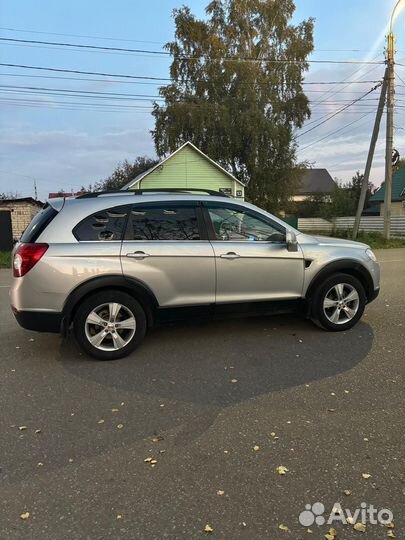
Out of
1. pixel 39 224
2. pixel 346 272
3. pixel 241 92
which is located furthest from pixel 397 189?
pixel 39 224

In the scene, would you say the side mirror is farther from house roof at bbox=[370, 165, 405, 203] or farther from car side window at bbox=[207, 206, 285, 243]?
house roof at bbox=[370, 165, 405, 203]

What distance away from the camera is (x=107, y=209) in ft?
15.7

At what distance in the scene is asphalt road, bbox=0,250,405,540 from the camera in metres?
2.41

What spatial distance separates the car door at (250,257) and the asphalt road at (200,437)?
625 mm

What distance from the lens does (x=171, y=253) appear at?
4797mm

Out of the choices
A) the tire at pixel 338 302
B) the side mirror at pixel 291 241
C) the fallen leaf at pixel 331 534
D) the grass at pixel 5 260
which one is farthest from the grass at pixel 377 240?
the fallen leaf at pixel 331 534

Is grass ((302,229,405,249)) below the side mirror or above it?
below

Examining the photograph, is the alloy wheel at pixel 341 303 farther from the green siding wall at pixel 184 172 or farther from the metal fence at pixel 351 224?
the metal fence at pixel 351 224

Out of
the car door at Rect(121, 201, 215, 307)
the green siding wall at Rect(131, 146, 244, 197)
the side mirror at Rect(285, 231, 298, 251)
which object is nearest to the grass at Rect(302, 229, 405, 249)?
the green siding wall at Rect(131, 146, 244, 197)

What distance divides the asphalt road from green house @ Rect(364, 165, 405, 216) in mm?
32605

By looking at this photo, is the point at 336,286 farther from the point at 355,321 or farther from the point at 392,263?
the point at 392,263

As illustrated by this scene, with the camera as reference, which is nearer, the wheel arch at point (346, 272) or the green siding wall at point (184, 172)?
the wheel arch at point (346, 272)

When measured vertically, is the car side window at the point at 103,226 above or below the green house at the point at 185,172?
below

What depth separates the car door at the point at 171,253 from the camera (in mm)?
4727
